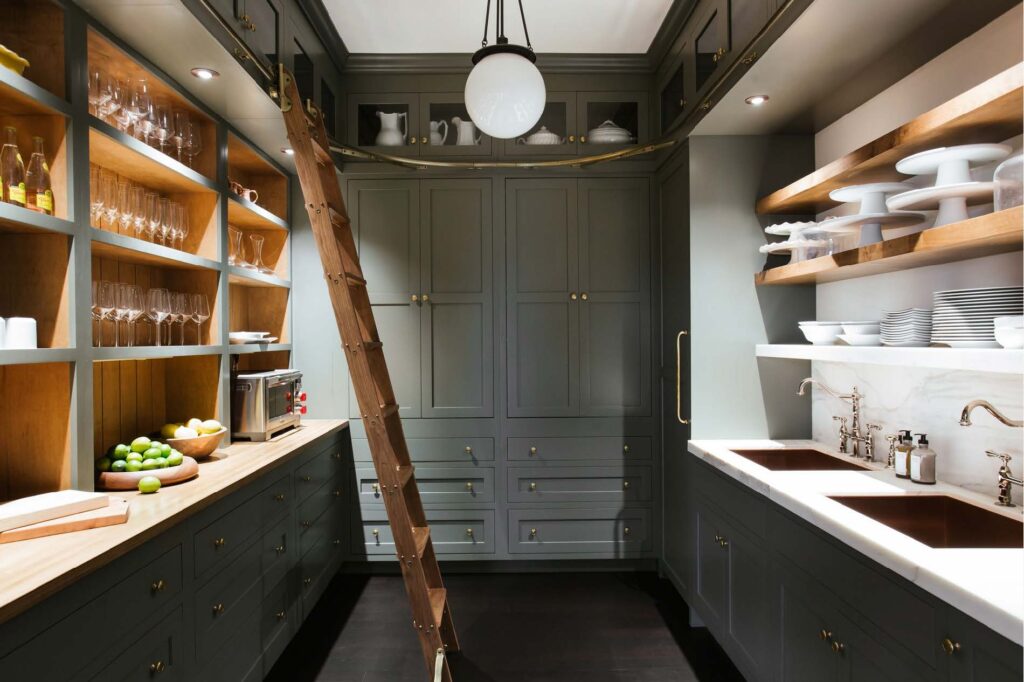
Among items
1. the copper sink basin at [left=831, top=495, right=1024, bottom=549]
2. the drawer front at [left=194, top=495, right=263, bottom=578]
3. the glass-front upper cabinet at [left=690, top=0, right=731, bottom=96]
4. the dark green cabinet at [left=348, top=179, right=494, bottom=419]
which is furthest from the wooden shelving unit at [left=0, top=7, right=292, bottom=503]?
the copper sink basin at [left=831, top=495, right=1024, bottom=549]

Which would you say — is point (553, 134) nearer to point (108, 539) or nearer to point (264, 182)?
point (264, 182)

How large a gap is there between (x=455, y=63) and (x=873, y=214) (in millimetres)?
2308

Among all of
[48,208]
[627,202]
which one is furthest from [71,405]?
[627,202]

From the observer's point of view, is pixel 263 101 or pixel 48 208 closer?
pixel 48 208

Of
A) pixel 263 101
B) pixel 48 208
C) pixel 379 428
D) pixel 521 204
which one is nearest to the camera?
pixel 48 208

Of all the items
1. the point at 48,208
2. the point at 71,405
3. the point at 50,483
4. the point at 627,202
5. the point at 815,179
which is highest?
the point at 627,202

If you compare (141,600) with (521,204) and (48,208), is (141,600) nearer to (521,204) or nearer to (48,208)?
(48,208)

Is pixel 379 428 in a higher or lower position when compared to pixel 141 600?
higher

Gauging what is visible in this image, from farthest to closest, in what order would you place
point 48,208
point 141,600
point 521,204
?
1. point 521,204
2. point 48,208
3. point 141,600

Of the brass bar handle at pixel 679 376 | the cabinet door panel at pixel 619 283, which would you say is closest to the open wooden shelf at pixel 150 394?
the cabinet door panel at pixel 619 283

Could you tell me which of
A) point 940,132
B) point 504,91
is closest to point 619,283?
point 504,91

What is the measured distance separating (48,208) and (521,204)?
2193 mm

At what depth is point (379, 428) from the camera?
2.11 m

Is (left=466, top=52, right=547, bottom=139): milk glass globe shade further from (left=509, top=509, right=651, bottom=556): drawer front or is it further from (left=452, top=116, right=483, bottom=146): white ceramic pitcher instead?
(left=509, top=509, right=651, bottom=556): drawer front
